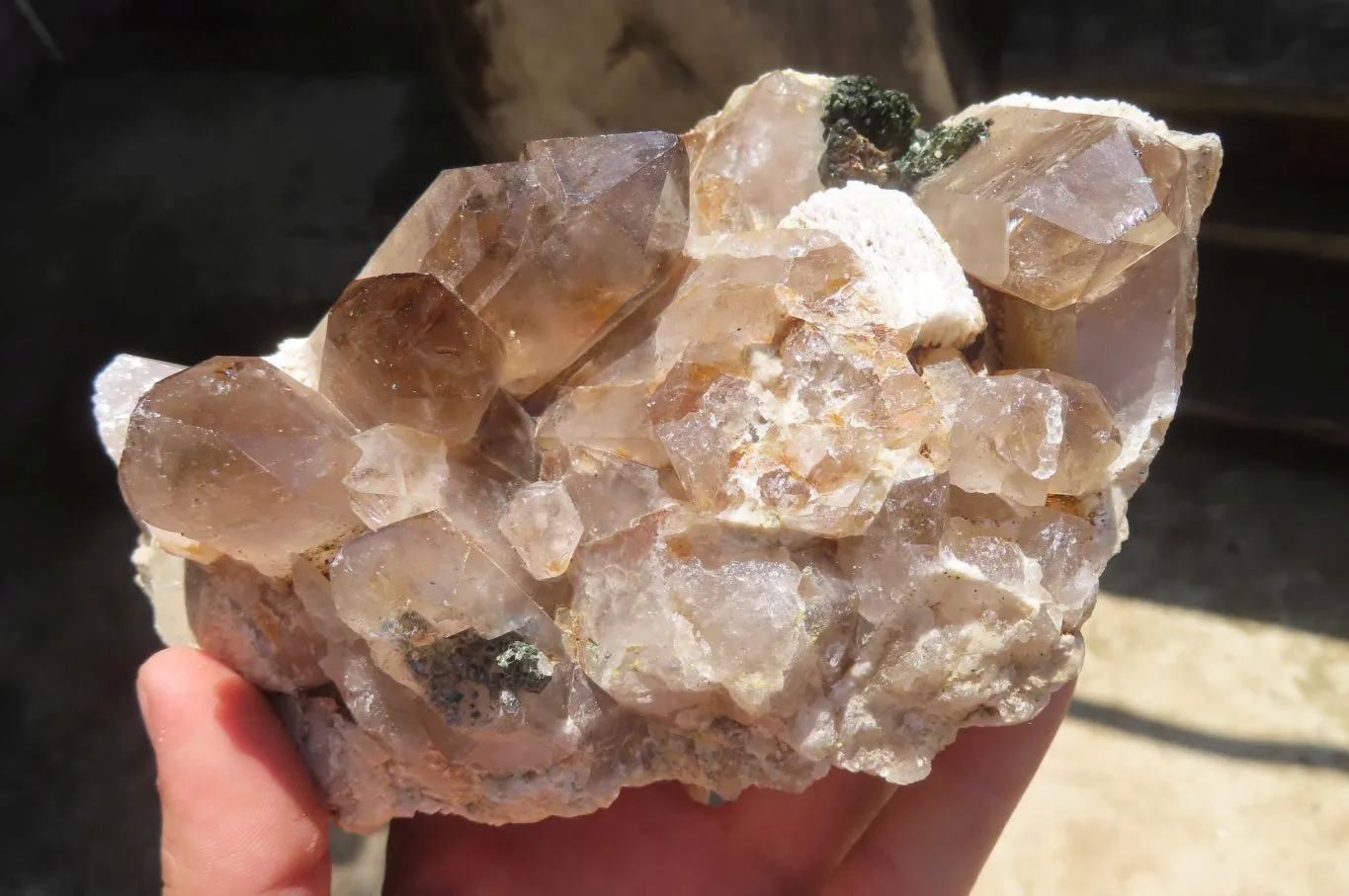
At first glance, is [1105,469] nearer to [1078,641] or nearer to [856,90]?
[1078,641]

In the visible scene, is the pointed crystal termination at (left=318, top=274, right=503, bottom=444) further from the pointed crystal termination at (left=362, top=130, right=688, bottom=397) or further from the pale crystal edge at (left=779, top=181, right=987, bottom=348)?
the pale crystal edge at (left=779, top=181, right=987, bottom=348)

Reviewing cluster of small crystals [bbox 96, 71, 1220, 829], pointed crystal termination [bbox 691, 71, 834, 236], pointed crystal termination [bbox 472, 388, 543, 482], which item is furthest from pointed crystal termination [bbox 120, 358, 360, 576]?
pointed crystal termination [bbox 691, 71, 834, 236]

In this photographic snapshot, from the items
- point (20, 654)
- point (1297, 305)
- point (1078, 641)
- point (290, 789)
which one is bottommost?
point (1297, 305)

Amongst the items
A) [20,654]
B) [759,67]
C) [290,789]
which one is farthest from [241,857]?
[759,67]

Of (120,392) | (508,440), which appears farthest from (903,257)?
(120,392)

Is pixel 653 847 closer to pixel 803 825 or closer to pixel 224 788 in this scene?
pixel 803 825

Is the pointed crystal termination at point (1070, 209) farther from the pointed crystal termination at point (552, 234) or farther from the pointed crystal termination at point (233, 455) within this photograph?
the pointed crystal termination at point (233, 455)

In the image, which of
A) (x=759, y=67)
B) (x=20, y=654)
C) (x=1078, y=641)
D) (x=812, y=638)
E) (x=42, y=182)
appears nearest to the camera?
(x=812, y=638)

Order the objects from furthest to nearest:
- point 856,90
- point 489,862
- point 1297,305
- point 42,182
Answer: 1. point 42,182
2. point 1297,305
3. point 489,862
4. point 856,90
